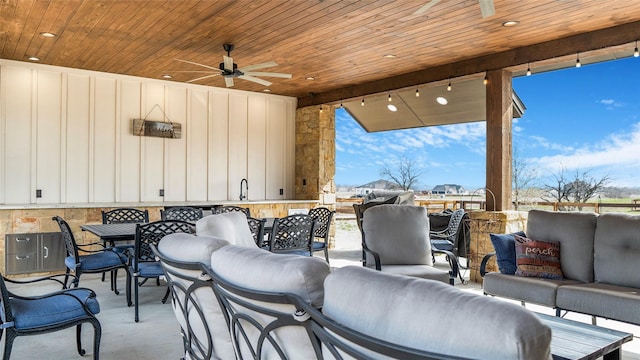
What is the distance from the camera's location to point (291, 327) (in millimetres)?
1418

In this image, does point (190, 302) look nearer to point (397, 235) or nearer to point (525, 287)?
point (397, 235)

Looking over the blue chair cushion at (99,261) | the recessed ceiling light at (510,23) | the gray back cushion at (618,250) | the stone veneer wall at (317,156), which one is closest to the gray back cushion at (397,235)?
the gray back cushion at (618,250)

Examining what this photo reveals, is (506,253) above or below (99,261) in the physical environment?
above

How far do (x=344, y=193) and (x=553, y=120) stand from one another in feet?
19.3

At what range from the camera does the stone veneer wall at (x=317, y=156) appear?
8812mm

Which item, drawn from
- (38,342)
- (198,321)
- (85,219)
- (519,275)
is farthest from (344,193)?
(198,321)

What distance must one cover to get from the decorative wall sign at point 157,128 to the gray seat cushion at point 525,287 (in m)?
5.62

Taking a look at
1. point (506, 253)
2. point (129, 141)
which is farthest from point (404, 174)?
point (506, 253)

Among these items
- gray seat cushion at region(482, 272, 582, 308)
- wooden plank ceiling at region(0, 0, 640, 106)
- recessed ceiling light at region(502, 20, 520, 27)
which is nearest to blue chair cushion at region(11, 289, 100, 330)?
wooden plank ceiling at region(0, 0, 640, 106)

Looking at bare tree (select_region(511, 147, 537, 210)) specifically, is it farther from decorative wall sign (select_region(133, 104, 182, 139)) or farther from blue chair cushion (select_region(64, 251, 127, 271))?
blue chair cushion (select_region(64, 251, 127, 271))

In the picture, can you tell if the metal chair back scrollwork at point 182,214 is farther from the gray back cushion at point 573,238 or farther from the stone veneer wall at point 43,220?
the gray back cushion at point 573,238

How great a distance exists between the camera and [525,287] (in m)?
3.78

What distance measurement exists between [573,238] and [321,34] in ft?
10.7

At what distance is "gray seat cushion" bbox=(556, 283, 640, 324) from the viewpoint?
317cm
